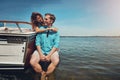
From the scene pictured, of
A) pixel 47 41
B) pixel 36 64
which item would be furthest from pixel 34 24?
pixel 36 64

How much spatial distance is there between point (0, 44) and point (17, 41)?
1.88 feet

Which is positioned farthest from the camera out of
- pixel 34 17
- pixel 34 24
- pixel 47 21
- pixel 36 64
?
pixel 34 24

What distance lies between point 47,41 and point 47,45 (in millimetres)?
139

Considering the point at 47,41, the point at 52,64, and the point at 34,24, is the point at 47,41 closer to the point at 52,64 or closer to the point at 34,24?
the point at 52,64

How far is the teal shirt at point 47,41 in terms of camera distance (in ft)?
25.1

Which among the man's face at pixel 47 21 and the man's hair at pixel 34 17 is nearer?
the man's face at pixel 47 21

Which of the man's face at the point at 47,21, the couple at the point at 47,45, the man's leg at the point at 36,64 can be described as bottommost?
the man's leg at the point at 36,64

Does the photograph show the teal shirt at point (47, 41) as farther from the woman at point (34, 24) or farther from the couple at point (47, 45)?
the woman at point (34, 24)

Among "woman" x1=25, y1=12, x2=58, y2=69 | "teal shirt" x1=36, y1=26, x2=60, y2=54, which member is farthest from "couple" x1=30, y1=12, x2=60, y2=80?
"woman" x1=25, y1=12, x2=58, y2=69

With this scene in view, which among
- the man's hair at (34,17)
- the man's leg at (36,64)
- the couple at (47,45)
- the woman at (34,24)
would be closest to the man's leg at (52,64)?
the couple at (47,45)

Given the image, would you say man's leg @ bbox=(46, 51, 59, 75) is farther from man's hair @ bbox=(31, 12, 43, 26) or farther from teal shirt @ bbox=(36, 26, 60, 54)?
man's hair @ bbox=(31, 12, 43, 26)

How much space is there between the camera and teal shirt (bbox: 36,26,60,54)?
7652 mm

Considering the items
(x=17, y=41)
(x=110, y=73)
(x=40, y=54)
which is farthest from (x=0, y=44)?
(x=110, y=73)

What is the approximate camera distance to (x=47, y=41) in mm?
7660
